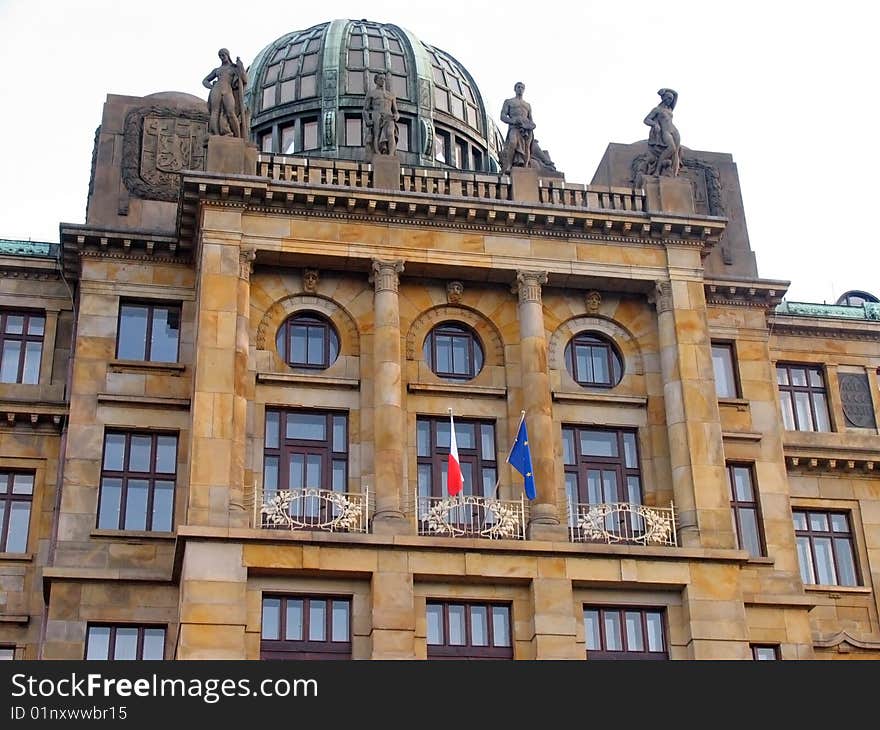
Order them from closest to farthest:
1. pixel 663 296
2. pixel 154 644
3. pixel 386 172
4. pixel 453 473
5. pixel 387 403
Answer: pixel 453 473 < pixel 154 644 < pixel 387 403 < pixel 386 172 < pixel 663 296

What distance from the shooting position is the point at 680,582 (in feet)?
127

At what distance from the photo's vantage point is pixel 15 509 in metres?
42.1

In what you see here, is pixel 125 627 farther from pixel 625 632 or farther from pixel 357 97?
pixel 357 97

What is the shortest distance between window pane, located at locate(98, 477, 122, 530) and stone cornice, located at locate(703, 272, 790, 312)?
1806cm

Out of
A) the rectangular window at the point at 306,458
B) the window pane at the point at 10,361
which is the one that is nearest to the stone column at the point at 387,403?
the rectangular window at the point at 306,458

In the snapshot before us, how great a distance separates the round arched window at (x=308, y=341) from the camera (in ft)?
136

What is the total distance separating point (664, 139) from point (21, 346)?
63.5 feet

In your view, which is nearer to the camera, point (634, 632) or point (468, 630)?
point (468, 630)

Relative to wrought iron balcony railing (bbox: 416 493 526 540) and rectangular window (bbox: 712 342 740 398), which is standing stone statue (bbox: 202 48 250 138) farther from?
rectangular window (bbox: 712 342 740 398)

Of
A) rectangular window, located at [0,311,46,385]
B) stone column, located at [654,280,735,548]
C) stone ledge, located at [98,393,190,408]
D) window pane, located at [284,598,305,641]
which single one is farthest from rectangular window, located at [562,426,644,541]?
rectangular window, located at [0,311,46,385]

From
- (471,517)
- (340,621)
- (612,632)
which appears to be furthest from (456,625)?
(612,632)
